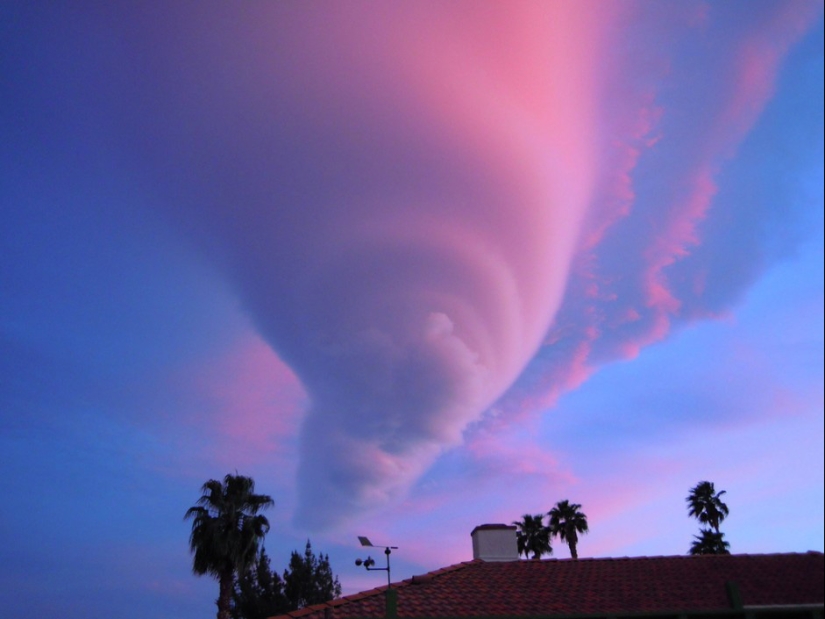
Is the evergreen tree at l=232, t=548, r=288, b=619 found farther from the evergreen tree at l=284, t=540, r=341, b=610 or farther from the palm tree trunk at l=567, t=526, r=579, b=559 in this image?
the palm tree trunk at l=567, t=526, r=579, b=559

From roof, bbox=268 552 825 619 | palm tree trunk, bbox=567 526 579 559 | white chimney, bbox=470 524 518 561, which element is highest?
palm tree trunk, bbox=567 526 579 559

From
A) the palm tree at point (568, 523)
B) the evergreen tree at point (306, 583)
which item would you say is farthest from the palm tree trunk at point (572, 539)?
the evergreen tree at point (306, 583)

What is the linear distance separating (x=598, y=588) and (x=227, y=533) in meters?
20.6

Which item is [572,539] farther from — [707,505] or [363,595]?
[363,595]

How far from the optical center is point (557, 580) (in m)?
19.9

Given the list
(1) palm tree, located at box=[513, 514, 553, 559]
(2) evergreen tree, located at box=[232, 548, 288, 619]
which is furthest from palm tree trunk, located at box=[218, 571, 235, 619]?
(1) palm tree, located at box=[513, 514, 553, 559]

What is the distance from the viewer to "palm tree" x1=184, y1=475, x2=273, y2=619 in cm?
3191

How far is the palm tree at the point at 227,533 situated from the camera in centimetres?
3191

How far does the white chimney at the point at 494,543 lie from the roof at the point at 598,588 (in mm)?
1486

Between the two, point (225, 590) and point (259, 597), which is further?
point (259, 597)

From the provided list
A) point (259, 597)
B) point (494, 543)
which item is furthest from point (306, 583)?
point (494, 543)

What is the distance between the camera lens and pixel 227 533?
32.5 meters

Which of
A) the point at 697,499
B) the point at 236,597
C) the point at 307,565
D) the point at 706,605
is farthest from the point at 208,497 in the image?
the point at 697,499

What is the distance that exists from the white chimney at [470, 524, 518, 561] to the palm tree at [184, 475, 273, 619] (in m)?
14.1
